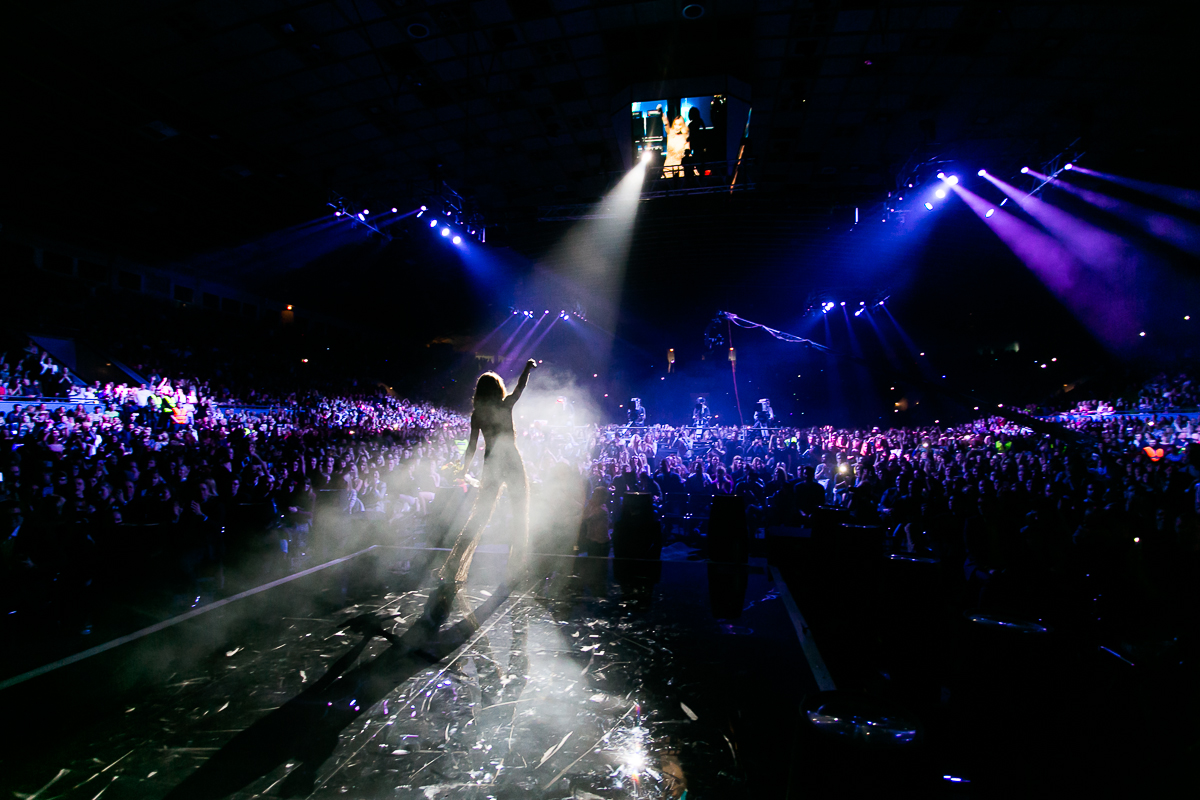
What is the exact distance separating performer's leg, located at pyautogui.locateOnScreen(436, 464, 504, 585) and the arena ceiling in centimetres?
666

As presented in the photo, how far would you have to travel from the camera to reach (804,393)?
2744 centimetres

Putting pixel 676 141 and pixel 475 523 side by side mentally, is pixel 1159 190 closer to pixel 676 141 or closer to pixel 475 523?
pixel 676 141

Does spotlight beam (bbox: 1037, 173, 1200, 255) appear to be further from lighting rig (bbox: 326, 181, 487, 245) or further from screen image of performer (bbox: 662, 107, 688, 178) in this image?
lighting rig (bbox: 326, 181, 487, 245)

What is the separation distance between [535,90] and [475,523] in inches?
310

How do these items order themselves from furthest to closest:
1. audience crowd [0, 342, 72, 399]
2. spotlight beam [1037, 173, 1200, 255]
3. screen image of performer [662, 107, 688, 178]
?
spotlight beam [1037, 173, 1200, 255]
audience crowd [0, 342, 72, 399]
screen image of performer [662, 107, 688, 178]

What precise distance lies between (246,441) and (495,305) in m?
14.3

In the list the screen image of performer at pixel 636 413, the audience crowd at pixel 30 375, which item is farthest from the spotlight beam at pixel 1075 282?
the audience crowd at pixel 30 375

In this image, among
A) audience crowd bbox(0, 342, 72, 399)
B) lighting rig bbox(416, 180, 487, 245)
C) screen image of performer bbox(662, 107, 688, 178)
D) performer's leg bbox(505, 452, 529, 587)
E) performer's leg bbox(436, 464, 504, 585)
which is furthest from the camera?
audience crowd bbox(0, 342, 72, 399)

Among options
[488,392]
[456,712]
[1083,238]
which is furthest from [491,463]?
[1083,238]

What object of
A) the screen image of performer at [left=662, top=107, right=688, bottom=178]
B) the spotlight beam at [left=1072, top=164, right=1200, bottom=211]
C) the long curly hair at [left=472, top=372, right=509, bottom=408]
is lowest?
the long curly hair at [left=472, top=372, right=509, bottom=408]

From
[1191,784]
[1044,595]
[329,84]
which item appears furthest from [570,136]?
[1191,784]

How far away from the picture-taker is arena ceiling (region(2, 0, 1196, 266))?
7.09m

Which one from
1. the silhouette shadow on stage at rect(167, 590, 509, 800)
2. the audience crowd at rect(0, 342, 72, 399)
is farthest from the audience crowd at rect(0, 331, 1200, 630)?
the silhouette shadow on stage at rect(167, 590, 509, 800)

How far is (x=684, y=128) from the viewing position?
27.5 feet
